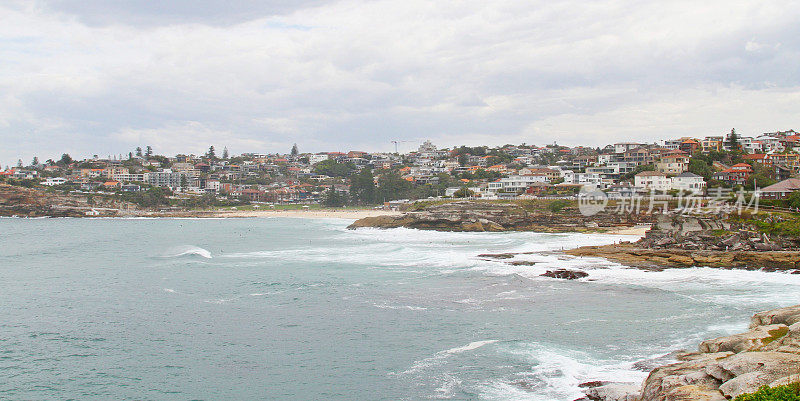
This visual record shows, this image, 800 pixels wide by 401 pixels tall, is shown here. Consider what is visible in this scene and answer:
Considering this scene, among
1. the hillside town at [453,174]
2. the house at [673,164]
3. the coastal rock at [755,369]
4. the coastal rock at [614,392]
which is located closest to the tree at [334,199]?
the hillside town at [453,174]

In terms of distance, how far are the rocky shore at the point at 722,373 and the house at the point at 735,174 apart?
6095 centimetres

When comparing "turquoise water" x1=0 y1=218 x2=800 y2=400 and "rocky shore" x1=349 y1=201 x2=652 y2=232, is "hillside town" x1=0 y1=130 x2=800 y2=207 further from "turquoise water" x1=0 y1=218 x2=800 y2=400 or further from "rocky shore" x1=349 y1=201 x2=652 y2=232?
"turquoise water" x1=0 y1=218 x2=800 y2=400

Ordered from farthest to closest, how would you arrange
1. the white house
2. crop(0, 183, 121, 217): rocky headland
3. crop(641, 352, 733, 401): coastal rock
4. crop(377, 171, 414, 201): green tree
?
crop(377, 171, 414, 201): green tree, crop(0, 183, 121, 217): rocky headland, the white house, crop(641, 352, 733, 401): coastal rock

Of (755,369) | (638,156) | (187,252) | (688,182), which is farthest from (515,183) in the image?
(755,369)

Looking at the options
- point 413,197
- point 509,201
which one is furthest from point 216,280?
point 413,197

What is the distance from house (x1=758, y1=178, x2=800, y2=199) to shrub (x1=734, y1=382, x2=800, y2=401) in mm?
51839

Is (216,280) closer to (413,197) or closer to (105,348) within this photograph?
(105,348)

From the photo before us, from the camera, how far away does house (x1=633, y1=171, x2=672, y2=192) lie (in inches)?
2830

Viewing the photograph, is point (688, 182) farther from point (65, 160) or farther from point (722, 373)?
point (65, 160)

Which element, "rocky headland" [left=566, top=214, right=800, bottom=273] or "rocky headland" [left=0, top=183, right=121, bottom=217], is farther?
"rocky headland" [left=0, top=183, right=121, bottom=217]

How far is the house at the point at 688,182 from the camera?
6819 cm

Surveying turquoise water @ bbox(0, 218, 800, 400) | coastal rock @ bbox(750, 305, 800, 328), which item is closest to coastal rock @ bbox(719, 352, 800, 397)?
A: turquoise water @ bbox(0, 218, 800, 400)

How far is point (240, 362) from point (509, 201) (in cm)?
5842

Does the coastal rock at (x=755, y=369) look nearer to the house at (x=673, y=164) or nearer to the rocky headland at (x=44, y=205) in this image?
the house at (x=673, y=164)
